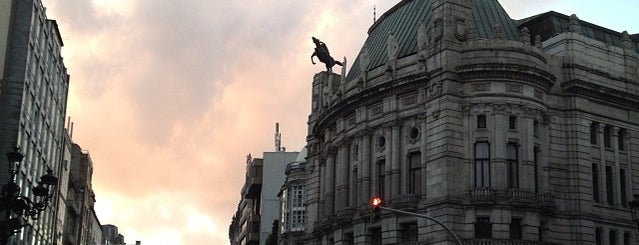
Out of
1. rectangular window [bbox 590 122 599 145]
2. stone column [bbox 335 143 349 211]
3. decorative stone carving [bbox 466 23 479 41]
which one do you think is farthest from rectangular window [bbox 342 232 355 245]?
rectangular window [bbox 590 122 599 145]

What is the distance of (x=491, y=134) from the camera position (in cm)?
5188

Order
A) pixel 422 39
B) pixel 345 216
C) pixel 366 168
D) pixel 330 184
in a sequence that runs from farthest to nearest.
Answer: pixel 330 184 → pixel 345 216 → pixel 366 168 → pixel 422 39

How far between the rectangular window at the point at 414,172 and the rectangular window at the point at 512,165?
226 inches

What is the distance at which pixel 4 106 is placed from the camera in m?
54.6

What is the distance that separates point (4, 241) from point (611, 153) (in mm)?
41215

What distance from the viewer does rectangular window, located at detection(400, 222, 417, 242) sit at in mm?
53584

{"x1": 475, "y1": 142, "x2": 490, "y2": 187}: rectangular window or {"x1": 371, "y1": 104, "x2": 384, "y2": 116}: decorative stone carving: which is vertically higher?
{"x1": 371, "y1": 104, "x2": 384, "y2": 116}: decorative stone carving

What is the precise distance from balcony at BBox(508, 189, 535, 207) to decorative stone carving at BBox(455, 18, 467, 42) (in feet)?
33.8

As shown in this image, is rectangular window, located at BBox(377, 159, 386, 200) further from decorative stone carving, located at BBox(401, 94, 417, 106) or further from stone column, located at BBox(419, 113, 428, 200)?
decorative stone carving, located at BBox(401, 94, 417, 106)

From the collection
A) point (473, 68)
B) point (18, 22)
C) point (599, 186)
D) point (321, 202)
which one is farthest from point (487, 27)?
point (18, 22)

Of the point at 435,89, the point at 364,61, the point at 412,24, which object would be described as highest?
the point at 412,24

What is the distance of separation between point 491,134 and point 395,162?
7031 millimetres

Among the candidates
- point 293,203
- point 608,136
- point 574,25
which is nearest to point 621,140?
point 608,136

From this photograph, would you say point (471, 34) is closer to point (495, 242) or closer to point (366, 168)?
point (366, 168)
